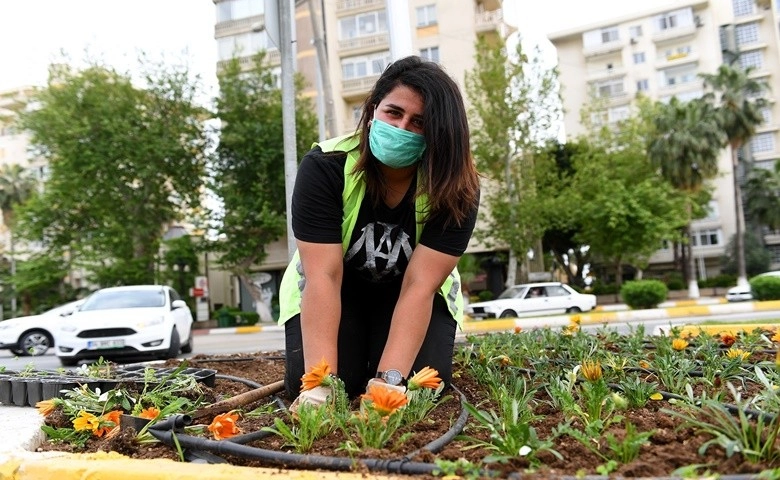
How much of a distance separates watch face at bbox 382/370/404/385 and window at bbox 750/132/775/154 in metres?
51.1

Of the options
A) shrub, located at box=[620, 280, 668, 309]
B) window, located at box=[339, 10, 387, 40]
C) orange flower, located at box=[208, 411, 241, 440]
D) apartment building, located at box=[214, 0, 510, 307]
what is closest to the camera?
orange flower, located at box=[208, 411, 241, 440]

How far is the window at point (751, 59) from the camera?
4566cm

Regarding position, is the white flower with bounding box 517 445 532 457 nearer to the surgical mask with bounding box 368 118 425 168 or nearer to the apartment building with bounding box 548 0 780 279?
the surgical mask with bounding box 368 118 425 168

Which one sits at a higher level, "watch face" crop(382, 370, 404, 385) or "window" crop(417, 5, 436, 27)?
"window" crop(417, 5, 436, 27)

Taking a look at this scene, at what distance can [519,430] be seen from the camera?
1476 mm

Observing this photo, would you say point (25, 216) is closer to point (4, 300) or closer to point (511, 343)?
point (4, 300)

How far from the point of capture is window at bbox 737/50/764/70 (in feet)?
150

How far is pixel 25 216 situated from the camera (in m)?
22.4

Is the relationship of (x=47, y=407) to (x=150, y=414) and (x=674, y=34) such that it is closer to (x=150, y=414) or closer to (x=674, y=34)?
(x=150, y=414)

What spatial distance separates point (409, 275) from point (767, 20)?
54120 millimetres

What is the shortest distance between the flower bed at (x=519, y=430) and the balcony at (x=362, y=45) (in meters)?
28.8

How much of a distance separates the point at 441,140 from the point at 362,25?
29.9m

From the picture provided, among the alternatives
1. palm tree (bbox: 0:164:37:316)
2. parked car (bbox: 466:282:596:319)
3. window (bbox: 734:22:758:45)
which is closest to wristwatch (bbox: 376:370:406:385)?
parked car (bbox: 466:282:596:319)

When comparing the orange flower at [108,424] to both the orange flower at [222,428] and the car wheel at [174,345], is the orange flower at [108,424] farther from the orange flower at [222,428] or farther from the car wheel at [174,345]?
the car wheel at [174,345]
